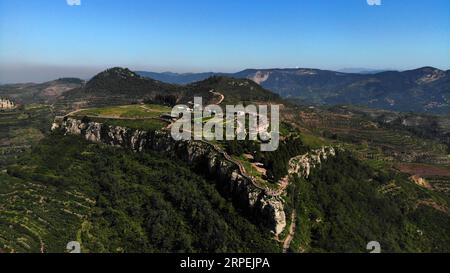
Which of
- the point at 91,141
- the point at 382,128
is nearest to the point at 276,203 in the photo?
the point at 91,141

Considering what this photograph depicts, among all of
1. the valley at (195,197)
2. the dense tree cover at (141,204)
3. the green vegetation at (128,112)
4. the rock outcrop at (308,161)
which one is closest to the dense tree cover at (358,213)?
the valley at (195,197)

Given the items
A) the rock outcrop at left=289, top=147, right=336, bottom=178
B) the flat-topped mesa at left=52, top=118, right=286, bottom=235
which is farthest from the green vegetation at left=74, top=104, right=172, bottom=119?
the rock outcrop at left=289, top=147, right=336, bottom=178

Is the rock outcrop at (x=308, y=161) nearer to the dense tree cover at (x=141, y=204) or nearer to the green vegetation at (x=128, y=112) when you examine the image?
the dense tree cover at (x=141, y=204)

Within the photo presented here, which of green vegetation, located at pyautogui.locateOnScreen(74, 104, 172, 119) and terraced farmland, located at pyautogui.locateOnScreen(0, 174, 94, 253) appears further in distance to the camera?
green vegetation, located at pyautogui.locateOnScreen(74, 104, 172, 119)

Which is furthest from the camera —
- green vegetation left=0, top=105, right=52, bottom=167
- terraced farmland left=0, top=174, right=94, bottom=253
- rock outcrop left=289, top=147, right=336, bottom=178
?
green vegetation left=0, top=105, right=52, bottom=167

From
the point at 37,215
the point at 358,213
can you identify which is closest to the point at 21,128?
the point at 37,215

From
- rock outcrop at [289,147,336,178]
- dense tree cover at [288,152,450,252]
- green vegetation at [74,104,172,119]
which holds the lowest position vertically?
dense tree cover at [288,152,450,252]

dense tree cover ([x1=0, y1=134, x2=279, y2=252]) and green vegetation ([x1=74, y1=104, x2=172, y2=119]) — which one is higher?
green vegetation ([x1=74, y1=104, x2=172, y2=119])

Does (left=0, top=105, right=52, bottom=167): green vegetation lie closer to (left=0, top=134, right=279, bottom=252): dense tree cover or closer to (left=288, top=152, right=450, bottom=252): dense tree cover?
(left=0, top=134, right=279, bottom=252): dense tree cover

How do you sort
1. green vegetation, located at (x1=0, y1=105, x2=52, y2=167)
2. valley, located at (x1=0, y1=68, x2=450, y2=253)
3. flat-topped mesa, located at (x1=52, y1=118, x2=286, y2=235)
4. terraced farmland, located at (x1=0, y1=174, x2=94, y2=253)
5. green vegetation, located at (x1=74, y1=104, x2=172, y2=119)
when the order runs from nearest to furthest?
1. terraced farmland, located at (x1=0, y1=174, x2=94, y2=253)
2. valley, located at (x1=0, y1=68, x2=450, y2=253)
3. flat-topped mesa, located at (x1=52, y1=118, x2=286, y2=235)
4. green vegetation, located at (x1=74, y1=104, x2=172, y2=119)
5. green vegetation, located at (x1=0, y1=105, x2=52, y2=167)

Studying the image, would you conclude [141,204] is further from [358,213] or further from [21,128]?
[21,128]
